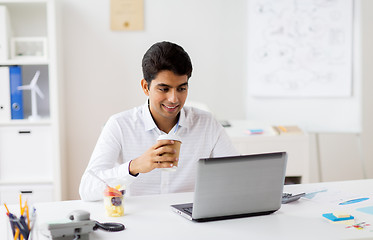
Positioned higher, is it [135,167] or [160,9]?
[160,9]

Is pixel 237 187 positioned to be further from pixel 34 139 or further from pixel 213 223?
pixel 34 139

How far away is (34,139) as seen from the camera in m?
3.51

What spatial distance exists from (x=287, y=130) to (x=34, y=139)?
1.71 metres

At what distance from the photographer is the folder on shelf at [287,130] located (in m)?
3.40

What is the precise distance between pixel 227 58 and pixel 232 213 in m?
2.29

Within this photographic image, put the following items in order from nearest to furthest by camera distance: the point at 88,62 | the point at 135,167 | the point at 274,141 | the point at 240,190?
the point at 240,190 → the point at 135,167 → the point at 274,141 → the point at 88,62

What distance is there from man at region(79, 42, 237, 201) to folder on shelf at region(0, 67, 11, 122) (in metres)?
1.45

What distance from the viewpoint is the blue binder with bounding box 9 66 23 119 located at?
3418 millimetres

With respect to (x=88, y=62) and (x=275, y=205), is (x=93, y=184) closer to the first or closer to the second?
(x=275, y=205)

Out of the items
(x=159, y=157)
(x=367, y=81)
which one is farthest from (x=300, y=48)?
(x=159, y=157)

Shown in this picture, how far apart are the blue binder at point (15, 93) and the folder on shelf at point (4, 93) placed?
25 millimetres

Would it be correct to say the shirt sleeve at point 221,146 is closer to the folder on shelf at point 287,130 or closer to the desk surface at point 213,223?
the desk surface at point 213,223

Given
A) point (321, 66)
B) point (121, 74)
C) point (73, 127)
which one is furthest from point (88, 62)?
point (321, 66)

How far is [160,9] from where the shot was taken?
379 cm
